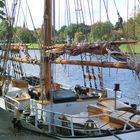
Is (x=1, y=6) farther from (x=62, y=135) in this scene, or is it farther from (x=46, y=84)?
(x=62, y=135)

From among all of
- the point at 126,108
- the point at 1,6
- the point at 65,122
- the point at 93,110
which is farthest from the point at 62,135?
the point at 1,6

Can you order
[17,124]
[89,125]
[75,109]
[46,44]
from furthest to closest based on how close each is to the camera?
[46,44] < [17,124] < [75,109] < [89,125]

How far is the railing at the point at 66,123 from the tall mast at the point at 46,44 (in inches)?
45.6

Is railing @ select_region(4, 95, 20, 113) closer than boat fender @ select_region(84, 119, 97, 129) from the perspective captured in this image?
No

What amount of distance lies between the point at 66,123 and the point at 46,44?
4.62 m

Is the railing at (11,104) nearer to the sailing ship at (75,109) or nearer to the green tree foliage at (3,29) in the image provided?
the sailing ship at (75,109)

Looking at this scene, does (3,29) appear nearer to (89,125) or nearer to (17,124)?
(17,124)

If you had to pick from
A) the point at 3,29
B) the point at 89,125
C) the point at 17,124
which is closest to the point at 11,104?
the point at 17,124

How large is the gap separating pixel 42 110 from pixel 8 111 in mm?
4512

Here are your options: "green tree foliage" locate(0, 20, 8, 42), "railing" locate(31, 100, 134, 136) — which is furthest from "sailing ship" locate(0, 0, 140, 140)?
"green tree foliage" locate(0, 20, 8, 42)

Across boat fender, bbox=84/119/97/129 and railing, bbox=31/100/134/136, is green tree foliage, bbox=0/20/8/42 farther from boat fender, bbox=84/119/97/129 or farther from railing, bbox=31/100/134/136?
boat fender, bbox=84/119/97/129

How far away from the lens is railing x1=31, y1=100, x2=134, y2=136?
57.5ft

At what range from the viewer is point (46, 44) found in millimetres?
21375

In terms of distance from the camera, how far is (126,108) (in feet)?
63.3
